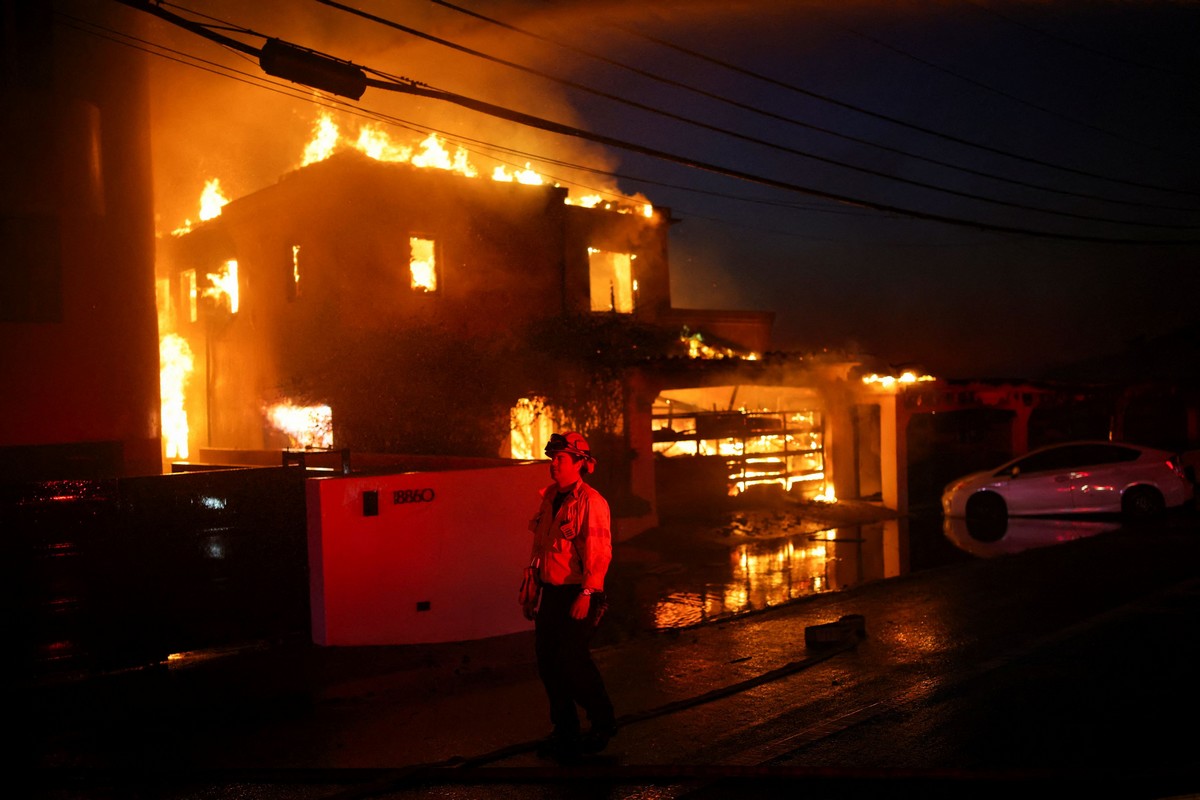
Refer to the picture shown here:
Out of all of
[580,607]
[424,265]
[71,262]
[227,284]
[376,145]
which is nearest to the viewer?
[580,607]

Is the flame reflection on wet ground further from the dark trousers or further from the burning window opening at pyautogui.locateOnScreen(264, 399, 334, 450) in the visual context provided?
the burning window opening at pyautogui.locateOnScreen(264, 399, 334, 450)

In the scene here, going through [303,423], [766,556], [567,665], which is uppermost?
[303,423]

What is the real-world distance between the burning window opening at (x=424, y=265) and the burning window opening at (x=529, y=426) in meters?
3.16

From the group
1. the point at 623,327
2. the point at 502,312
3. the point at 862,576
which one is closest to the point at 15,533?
the point at 862,576

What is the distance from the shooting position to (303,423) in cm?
1759

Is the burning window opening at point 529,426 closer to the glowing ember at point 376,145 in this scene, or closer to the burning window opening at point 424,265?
the burning window opening at point 424,265

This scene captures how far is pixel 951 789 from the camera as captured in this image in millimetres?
4688

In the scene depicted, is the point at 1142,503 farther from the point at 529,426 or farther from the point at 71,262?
the point at 71,262

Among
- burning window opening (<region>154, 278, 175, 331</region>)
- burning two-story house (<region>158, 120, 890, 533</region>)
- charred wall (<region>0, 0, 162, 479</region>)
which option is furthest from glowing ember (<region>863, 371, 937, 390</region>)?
burning window opening (<region>154, 278, 175, 331</region>)

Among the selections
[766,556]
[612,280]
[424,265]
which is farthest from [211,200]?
[766,556]

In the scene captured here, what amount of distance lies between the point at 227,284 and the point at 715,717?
17621 millimetres

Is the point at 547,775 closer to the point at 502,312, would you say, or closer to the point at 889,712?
the point at 889,712

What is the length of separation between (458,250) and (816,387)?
7.74 m

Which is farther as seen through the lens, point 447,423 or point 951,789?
point 447,423
